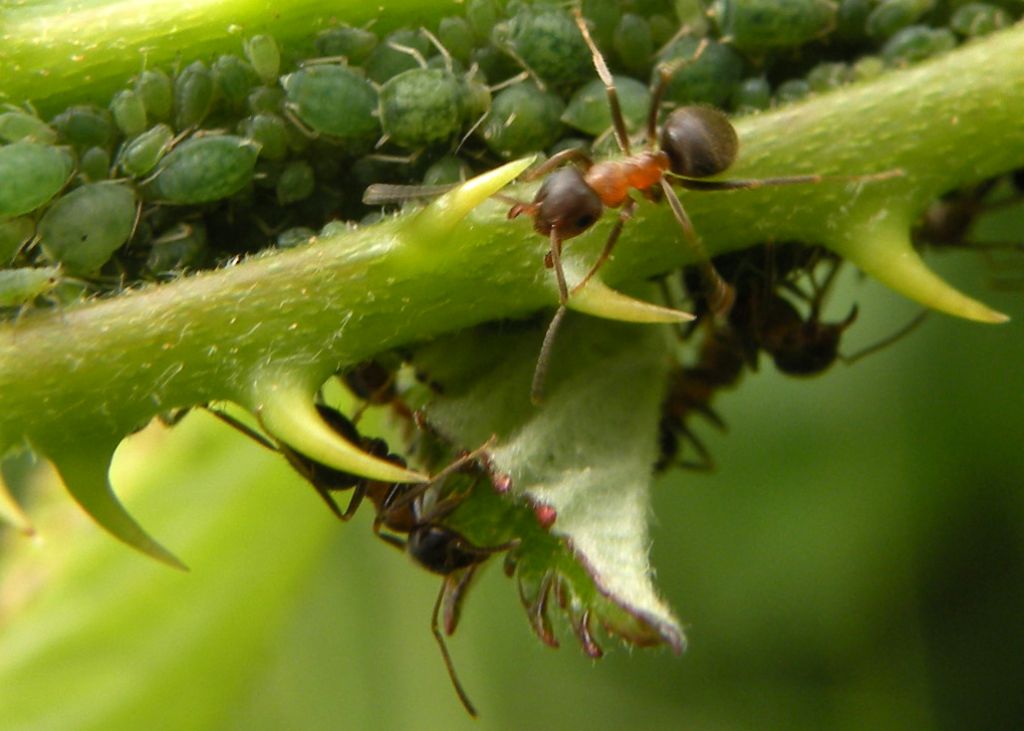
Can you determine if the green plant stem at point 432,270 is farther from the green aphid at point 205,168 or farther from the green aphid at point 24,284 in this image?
the green aphid at point 205,168

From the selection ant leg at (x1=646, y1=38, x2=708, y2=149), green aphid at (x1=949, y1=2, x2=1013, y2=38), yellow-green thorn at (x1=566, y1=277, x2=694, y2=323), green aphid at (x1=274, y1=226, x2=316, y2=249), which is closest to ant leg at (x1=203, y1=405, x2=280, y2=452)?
green aphid at (x1=274, y1=226, x2=316, y2=249)

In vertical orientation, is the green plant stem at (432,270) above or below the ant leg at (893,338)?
above

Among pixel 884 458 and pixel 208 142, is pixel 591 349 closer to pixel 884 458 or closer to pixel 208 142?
pixel 208 142

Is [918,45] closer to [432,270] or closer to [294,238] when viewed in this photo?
[432,270]

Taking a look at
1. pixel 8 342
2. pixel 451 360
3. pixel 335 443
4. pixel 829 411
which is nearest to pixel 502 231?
pixel 451 360

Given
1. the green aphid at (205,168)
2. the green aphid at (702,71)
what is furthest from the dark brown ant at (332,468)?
the green aphid at (702,71)

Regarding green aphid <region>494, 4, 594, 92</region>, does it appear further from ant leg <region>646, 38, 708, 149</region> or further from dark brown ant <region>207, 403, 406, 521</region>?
dark brown ant <region>207, 403, 406, 521</region>
